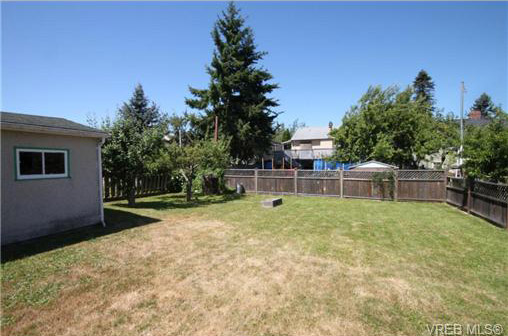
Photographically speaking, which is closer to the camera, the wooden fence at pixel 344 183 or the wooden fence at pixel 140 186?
the wooden fence at pixel 140 186

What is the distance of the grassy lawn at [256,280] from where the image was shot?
269 cm

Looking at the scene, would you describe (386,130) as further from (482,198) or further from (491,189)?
(491,189)

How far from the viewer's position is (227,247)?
16.9 ft

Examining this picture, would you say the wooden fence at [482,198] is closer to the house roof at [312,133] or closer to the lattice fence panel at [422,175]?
the lattice fence panel at [422,175]

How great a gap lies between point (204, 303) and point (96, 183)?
5670mm

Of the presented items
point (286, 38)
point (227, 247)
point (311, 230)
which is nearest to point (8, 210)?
point (227, 247)

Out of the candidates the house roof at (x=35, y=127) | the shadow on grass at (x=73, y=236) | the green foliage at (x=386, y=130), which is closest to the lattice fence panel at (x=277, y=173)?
the green foliage at (x=386, y=130)

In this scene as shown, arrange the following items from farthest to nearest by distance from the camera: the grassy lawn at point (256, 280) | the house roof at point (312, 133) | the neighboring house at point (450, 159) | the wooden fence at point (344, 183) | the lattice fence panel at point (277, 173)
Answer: the house roof at point (312, 133), the lattice fence panel at point (277, 173), the neighboring house at point (450, 159), the wooden fence at point (344, 183), the grassy lawn at point (256, 280)

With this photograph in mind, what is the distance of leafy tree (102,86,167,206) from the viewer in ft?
29.7

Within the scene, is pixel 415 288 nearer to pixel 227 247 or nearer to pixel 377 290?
pixel 377 290

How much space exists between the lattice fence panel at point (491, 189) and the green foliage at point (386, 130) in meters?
8.54

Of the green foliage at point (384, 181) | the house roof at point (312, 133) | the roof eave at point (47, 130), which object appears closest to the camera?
the roof eave at point (47, 130)

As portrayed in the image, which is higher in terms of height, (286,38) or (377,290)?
(286,38)

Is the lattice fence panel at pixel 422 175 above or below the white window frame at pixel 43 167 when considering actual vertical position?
below
